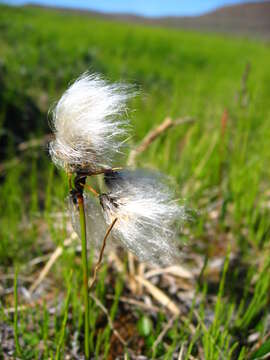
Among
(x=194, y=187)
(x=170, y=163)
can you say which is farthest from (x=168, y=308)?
(x=170, y=163)

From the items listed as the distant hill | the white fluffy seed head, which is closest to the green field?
the white fluffy seed head

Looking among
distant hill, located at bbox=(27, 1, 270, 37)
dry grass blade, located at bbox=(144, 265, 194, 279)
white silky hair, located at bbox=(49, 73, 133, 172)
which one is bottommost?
dry grass blade, located at bbox=(144, 265, 194, 279)

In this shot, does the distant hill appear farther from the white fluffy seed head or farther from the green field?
the white fluffy seed head

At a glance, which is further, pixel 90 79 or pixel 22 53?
pixel 22 53

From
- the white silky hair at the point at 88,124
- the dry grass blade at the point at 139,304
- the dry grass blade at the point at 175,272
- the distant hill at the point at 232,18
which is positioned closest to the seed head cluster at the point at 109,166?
the white silky hair at the point at 88,124

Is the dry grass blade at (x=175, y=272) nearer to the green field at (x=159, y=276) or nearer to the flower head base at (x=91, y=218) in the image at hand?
the green field at (x=159, y=276)

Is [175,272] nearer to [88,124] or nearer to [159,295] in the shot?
[159,295]

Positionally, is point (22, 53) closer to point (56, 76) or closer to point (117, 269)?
point (56, 76)
